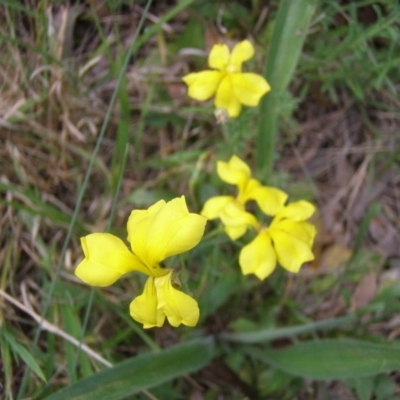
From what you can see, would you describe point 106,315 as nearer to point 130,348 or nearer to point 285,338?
point 130,348

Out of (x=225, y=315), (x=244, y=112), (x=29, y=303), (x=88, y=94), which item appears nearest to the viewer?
(x=244, y=112)

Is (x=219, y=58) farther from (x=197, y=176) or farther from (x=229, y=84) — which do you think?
(x=197, y=176)

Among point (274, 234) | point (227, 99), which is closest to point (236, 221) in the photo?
point (274, 234)

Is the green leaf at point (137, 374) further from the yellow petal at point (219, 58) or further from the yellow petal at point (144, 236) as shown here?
the yellow petal at point (219, 58)

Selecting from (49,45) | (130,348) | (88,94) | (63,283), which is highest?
(49,45)

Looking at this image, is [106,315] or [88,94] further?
[88,94]

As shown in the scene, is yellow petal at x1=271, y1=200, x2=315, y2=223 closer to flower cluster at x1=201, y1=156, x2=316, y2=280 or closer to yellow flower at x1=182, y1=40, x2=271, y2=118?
flower cluster at x1=201, y1=156, x2=316, y2=280

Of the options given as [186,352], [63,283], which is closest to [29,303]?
[63,283]
